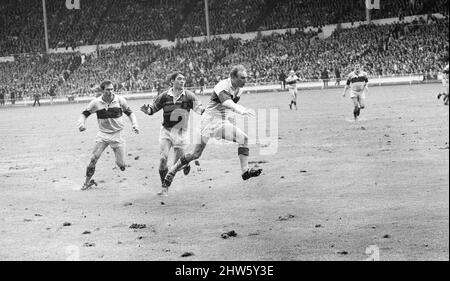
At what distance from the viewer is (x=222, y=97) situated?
36.2ft

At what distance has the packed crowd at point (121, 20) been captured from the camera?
5800cm

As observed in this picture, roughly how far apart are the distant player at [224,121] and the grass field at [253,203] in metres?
0.54

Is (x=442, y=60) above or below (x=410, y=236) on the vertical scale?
above

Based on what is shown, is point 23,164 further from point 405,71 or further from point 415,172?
point 405,71

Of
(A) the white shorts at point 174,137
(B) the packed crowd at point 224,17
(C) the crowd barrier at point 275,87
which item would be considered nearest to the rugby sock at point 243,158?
(A) the white shorts at point 174,137

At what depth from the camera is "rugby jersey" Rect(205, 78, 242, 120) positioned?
11.1 meters

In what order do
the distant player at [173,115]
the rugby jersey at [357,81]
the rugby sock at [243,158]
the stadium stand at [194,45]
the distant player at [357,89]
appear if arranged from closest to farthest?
the rugby sock at [243,158] → the distant player at [173,115] → the distant player at [357,89] → the rugby jersey at [357,81] → the stadium stand at [194,45]

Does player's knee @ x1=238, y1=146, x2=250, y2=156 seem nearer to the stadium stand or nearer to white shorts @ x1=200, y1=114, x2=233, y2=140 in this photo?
white shorts @ x1=200, y1=114, x2=233, y2=140

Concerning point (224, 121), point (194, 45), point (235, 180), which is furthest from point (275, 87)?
point (224, 121)

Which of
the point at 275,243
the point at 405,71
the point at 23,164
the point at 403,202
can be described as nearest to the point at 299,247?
the point at 275,243

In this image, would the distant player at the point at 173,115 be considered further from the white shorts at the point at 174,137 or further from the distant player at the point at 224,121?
the distant player at the point at 224,121

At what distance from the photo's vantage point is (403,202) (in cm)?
957
